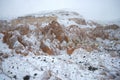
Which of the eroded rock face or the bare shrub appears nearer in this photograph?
the eroded rock face

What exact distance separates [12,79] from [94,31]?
27963mm

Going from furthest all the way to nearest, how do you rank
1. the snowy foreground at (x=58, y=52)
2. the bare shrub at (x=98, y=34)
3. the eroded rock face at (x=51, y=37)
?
the bare shrub at (x=98, y=34) < the eroded rock face at (x=51, y=37) < the snowy foreground at (x=58, y=52)

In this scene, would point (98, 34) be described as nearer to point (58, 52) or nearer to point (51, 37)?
point (51, 37)

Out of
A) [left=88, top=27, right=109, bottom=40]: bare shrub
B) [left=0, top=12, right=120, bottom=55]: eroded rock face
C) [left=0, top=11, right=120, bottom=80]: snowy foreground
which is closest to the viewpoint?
[left=0, top=11, right=120, bottom=80]: snowy foreground

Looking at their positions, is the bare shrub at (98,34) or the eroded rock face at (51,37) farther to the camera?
the bare shrub at (98,34)

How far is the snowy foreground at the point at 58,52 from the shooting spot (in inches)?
829

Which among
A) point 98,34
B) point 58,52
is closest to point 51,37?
point 58,52

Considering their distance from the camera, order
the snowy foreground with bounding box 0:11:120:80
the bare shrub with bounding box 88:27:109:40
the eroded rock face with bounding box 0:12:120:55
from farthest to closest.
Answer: the bare shrub with bounding box 88:27:109:40 → the eroded rock face with bounding box 0:12:120:55 → the snowy foreground with bounding box 0:11:120:80

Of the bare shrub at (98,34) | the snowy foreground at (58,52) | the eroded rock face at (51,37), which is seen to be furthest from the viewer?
the bare shrub at (98,34)

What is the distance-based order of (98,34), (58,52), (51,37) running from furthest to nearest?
(98,34) → (51,37) → (58,52)

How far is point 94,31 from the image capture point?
132 feet

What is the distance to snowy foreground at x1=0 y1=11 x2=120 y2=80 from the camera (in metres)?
21.1

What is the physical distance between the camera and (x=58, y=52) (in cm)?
3088

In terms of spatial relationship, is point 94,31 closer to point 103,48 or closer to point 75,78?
point 103,48
